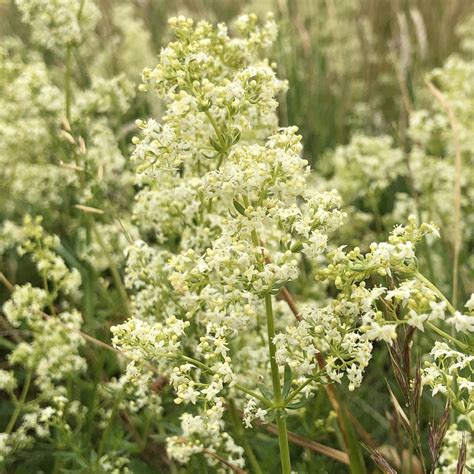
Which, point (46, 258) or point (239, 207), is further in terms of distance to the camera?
point (46, 258)

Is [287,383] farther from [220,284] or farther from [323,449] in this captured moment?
[323,449]

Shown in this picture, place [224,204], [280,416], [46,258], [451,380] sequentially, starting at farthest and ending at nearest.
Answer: [46,258], [224,204], [280,416], [451,380]

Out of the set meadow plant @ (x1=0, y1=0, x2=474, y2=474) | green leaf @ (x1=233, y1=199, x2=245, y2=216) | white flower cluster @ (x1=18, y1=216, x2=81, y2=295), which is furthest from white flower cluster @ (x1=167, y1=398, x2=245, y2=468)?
white flower cluster @ (x1=18, y1=216, x2=81, y2=295)

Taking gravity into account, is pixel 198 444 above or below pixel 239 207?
below

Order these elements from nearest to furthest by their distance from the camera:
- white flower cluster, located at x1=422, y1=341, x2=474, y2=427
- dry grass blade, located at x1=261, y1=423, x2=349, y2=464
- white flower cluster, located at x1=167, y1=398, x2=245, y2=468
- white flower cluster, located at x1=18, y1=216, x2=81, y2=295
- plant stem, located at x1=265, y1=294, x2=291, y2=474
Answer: white flower cluster, located at x1=422, y1=341, x2=474, y2=427
plant stem, located at x1=265, y1=294, x2=291, y2=474
white flower cluster, located at x1=167, y1=398, x2=245, y2=468
dry grass blade, located at x1=261, y1=423, x2=349, y2=464
white flower cluster, located at x1=18, y1=216, x2=81, y2=295

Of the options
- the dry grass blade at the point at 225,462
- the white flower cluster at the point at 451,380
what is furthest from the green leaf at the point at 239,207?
the dry grass blade at the point at 225,462

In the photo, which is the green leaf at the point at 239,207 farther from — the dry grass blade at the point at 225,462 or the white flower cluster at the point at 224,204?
the dry grass blade at the point at 225,462

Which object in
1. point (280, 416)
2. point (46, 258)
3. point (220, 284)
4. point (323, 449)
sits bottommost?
point (323, 449)

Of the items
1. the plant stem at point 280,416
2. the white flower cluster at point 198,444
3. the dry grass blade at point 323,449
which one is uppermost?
the plant stem at point 280,416

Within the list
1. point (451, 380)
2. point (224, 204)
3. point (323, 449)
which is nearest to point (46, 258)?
point (224, 204)

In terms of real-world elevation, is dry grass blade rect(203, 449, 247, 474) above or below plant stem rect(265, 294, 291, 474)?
below

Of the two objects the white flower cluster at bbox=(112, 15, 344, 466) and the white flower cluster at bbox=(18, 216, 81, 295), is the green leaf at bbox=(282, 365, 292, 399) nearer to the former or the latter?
the white flower cluster at bbox=(112, 15, 344, 466)

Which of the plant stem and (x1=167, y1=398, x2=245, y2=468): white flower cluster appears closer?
the plant stem

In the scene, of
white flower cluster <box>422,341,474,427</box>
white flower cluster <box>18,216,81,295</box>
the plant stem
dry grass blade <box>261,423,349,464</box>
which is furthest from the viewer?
white flower cluster <box>18,216,81,295</box>
